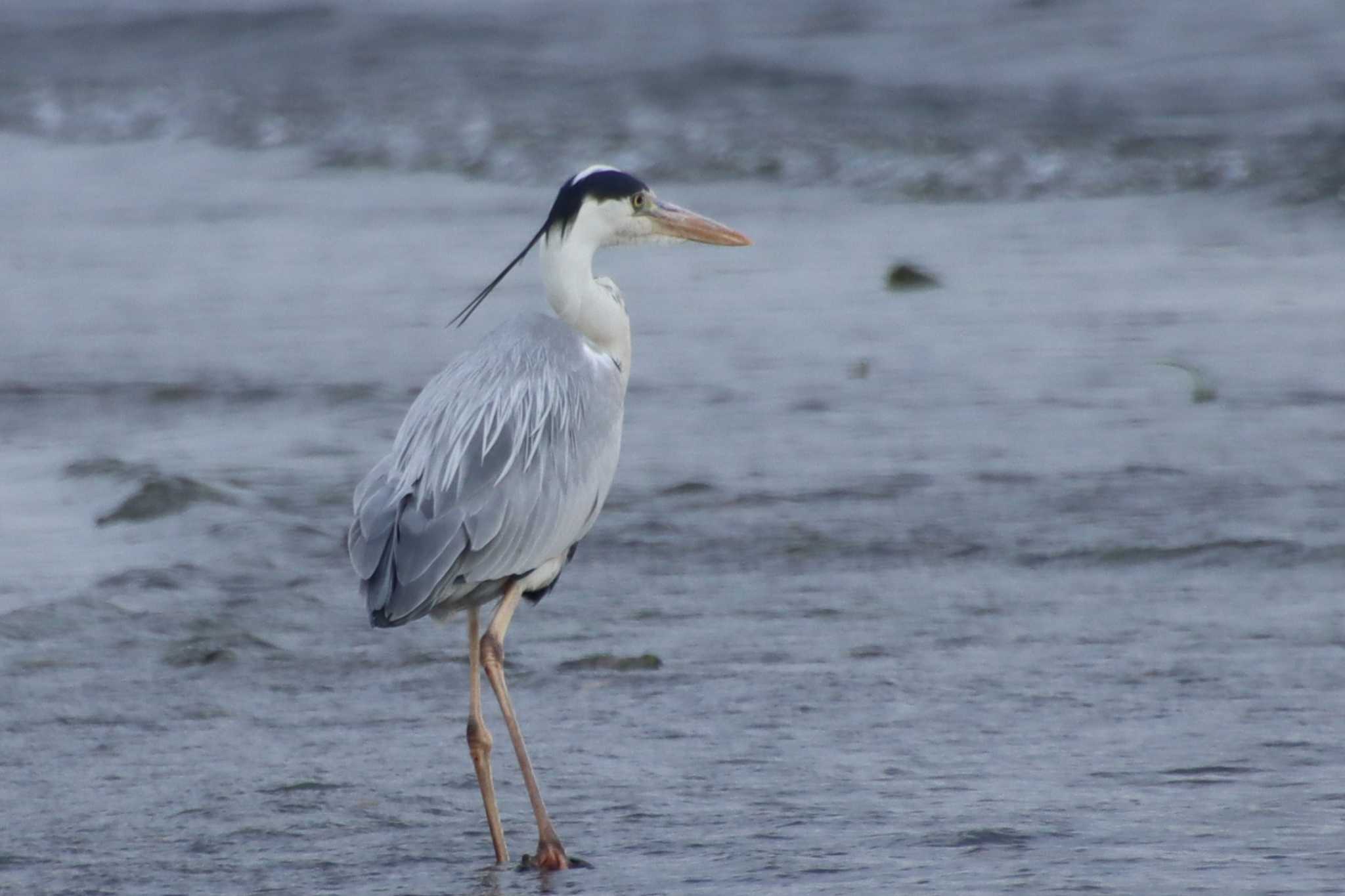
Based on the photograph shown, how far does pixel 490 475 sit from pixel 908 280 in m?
5.51

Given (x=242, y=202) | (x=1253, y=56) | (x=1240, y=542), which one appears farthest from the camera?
(x=1253, y=56)

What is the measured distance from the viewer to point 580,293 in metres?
5.35

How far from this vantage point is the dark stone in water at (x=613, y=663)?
558cm

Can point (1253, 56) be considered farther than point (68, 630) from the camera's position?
Yes

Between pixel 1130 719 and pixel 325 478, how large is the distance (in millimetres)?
3395

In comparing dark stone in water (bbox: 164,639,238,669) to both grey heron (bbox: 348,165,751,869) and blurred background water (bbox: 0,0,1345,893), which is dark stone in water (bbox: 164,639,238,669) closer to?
blurred background water (bbox: 0,0,1345,893)

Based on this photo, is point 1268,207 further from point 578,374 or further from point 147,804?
point 147,804

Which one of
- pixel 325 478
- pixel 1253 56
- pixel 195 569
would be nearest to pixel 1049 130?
pixel 1253 56

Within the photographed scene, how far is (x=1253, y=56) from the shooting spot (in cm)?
1667

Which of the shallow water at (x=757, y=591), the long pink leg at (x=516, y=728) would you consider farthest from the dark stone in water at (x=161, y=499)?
the long pink leg at (x=516, y=728)

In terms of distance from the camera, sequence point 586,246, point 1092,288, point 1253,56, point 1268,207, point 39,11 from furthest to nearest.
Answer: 1. point 39,11
2. point 1253,56
3. point 1268,207
4. point 1092,288
5. point 586,246

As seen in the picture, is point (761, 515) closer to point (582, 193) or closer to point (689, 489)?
point (689, 489)

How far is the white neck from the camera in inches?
211

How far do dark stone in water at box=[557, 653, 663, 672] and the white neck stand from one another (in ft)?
2.30
